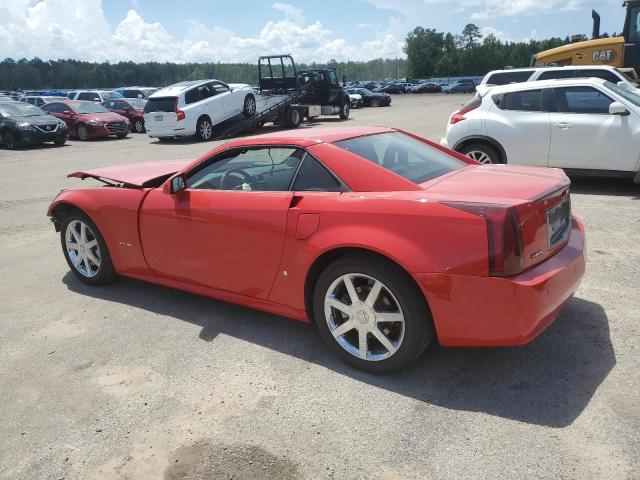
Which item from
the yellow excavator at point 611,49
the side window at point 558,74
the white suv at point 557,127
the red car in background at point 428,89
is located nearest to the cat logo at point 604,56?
the yellow excavator at point 611,49

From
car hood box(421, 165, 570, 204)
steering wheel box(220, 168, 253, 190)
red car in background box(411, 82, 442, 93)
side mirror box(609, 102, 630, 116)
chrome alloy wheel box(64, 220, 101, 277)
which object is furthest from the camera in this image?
red car in background box(411, 82, 442, 93)

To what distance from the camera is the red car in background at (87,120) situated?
20.8m

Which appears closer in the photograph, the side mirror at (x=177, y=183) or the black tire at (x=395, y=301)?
the black tire at (x=395, y=301)

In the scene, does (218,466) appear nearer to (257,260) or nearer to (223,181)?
(257,260)

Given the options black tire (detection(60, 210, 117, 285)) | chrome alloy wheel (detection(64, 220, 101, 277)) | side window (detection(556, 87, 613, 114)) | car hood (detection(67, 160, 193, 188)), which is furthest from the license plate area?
side window (detection(556, 87, 613, 114))

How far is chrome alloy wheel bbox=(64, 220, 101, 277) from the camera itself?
16.0 ft

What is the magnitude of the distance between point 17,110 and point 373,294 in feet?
67.1

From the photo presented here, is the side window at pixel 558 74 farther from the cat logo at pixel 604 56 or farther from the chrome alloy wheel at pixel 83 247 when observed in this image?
the chrome alloy wheel at pixel 83 247

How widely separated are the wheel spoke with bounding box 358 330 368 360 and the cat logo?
48.2ft

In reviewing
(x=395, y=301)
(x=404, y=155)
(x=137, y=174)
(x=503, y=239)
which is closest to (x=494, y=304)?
(x=503, y=239)

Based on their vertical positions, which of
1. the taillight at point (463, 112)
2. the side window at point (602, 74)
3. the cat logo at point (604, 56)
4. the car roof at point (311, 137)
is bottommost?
the taillight at point (463, 112)

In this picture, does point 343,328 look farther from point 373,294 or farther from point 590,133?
point 590,133

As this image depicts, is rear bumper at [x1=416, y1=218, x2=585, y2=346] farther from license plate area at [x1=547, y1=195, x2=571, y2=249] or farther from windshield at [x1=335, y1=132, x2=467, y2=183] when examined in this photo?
windshield at [x1=335, y1=132, x2=467, y2=183]

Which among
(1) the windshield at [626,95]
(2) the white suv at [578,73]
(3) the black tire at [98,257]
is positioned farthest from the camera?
(2) the white suv at [578,73]
